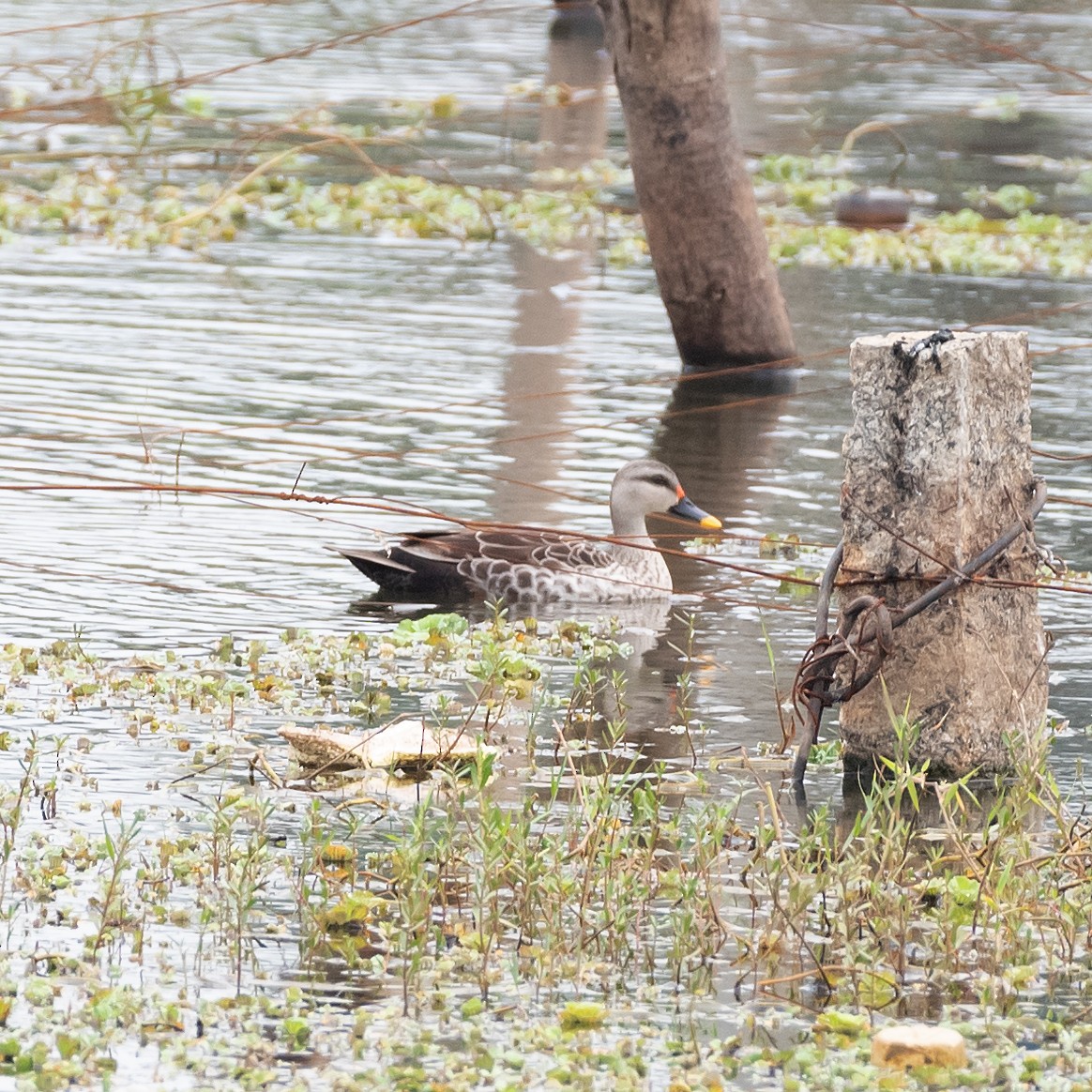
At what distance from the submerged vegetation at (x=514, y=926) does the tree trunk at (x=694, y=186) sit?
6.97m

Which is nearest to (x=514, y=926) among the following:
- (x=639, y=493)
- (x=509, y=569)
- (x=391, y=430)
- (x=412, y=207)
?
A: (x=509, y=569)

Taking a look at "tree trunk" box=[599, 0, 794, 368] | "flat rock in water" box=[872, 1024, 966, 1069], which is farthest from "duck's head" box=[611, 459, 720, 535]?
"flat rock in water" box=[872, 1024, 966, 1069]

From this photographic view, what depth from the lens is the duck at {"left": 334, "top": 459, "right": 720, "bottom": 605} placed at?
31.4 ft

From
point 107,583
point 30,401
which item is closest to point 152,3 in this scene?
point 30,401

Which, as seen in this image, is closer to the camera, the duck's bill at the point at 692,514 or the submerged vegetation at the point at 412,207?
the duck's bill at the point at 692,514

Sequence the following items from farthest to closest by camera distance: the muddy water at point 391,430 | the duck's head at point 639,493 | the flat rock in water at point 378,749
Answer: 1. the duck's head at point 639,493
2. the muddy water at point 391,430
3. the flat rock in water at point 378,749

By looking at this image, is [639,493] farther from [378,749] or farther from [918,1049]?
[918,1049]

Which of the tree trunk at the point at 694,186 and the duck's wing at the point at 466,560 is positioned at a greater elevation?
the tree trunk at the point at 694,186

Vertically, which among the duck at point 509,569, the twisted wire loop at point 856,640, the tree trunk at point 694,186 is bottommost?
the duck at point 509,569

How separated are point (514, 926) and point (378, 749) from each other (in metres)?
1.54

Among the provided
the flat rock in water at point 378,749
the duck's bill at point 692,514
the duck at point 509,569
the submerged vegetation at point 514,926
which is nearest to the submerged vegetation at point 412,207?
the duck's bill at point 692,514

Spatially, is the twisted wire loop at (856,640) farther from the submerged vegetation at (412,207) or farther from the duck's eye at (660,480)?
the submerged vegetation at (412,207)

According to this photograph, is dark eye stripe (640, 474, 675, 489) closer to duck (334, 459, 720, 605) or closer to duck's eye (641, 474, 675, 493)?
duck's eye (641, 474, 675, 493)

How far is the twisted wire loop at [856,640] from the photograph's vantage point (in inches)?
271
